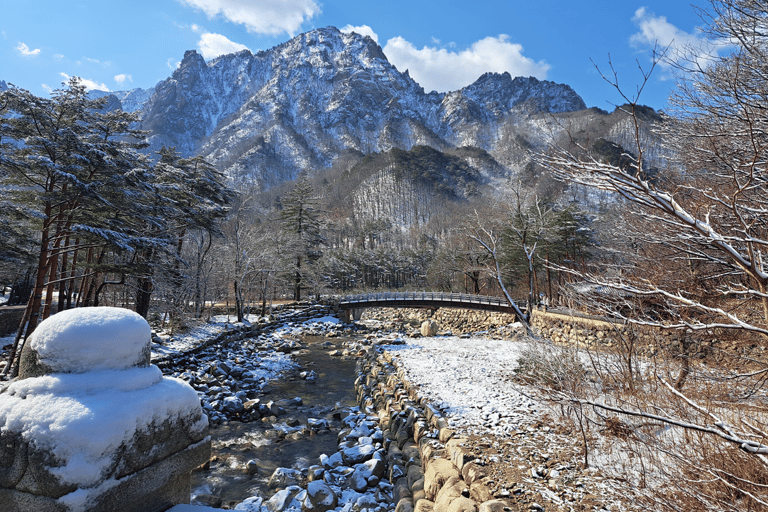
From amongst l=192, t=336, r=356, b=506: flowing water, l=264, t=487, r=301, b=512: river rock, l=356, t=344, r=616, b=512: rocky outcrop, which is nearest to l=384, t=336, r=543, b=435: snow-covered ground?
l=356, t=344, r=616, b=512: rocky outcrop

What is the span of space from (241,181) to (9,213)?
5371 inches

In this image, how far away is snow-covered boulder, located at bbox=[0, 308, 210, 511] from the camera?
1.38 metres

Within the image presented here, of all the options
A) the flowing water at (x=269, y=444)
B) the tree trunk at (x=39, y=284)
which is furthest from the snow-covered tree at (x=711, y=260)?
the tree trunk at (x=39, y=284)

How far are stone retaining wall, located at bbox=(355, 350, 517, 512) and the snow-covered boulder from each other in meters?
4.37

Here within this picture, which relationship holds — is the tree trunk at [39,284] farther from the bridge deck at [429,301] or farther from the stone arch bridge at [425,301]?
the bridge deck at [429,301]

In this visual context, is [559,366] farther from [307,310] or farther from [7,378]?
[307,310]

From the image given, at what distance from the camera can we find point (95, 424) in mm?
1422

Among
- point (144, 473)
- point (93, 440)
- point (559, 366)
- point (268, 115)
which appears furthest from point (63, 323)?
point (268, 115)

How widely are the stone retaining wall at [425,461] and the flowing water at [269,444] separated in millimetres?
1827

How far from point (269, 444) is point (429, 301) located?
2078cm

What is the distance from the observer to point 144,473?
5.20ft

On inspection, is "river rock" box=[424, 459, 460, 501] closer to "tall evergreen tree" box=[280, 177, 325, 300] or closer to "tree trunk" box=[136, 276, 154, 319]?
"tree trunk" box=[136, 276, 154, 319]

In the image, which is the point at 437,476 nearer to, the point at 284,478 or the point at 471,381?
the point at 284,478

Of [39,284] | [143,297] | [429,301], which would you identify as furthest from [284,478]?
[429,301]
